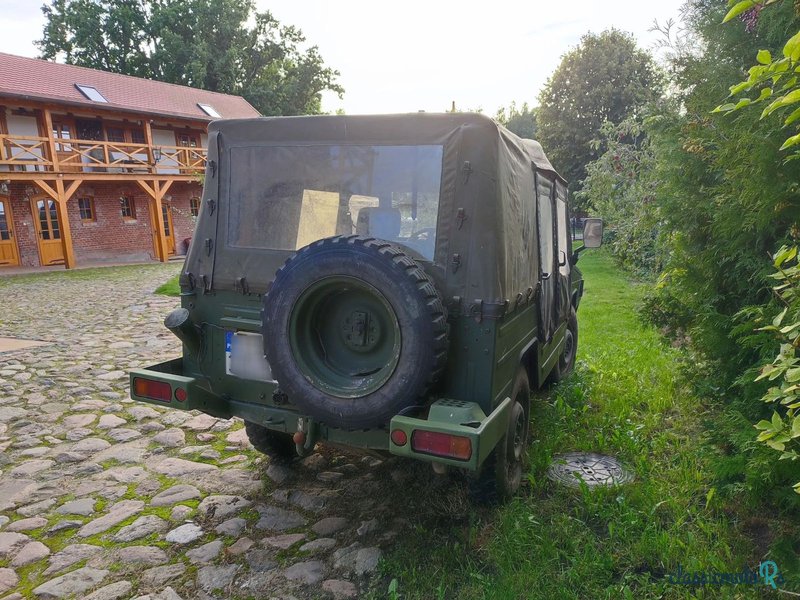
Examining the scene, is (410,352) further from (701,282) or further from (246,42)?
(246,42)

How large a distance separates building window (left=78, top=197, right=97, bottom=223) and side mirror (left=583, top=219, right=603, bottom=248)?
21.9m

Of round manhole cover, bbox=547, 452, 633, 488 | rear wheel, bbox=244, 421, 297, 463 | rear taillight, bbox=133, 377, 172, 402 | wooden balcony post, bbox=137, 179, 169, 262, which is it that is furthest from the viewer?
wooden balcony post, bbox=137, 179, 169, 262

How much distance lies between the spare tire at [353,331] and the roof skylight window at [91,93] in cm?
2202

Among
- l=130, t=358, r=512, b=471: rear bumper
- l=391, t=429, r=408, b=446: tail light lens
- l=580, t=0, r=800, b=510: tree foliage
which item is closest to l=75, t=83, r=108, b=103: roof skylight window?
l=130, t=358, r=512, b=471: rear bumper

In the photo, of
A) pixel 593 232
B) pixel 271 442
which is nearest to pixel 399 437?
pixel 271 442

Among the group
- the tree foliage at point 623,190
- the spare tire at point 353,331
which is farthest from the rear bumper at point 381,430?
the tree foliage at point 623,190

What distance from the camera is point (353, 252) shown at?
2.61 m

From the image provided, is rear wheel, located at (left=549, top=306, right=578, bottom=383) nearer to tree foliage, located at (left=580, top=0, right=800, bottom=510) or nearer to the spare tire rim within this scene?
tree foliage, located at (left=580, top=0, right=800, bottom=510)

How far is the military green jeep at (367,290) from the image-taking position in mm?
2586

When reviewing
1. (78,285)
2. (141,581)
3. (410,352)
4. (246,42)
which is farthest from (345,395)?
(246,42)

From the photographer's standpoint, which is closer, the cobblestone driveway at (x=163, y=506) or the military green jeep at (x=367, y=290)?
the military green jeep at (x=367, y=290)

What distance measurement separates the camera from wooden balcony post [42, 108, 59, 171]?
734 inches

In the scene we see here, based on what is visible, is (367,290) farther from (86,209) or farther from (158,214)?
(86,209)

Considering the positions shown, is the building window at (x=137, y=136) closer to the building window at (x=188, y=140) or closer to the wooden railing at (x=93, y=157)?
the wooden railing at (x=93, y=157)
